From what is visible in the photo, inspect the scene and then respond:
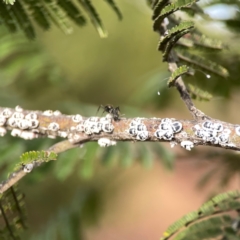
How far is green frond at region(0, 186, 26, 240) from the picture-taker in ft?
1.92

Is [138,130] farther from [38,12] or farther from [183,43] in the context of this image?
[38,12]

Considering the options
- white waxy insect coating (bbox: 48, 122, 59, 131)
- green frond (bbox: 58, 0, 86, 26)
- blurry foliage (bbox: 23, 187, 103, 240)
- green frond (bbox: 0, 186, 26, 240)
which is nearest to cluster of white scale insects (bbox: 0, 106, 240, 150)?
white waxy insect coating (bbox: 48, 122, 59, 131)

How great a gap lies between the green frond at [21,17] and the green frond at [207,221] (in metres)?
0.45

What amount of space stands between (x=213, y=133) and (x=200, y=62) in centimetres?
19

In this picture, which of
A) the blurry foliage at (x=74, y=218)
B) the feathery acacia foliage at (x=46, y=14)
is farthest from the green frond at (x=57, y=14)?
the blurry foliage at (x=74, y=218)

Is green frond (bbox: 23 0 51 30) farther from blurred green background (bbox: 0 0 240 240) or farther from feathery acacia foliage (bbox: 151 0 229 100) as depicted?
blurred green background (bbox: 0 0 240 240)

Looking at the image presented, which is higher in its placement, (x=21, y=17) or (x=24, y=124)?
(x=21, y=17)

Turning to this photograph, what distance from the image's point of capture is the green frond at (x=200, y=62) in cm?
62

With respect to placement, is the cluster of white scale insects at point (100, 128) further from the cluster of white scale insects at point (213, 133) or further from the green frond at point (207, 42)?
the green frond at point (207, 42)

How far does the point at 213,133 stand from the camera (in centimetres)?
48

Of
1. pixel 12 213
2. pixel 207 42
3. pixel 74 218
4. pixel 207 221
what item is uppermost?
pixel 207 42

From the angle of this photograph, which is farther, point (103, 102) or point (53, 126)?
point (103, 102)

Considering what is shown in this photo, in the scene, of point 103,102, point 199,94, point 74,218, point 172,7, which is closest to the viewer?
point 172,7

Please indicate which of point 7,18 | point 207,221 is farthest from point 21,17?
point 207,221
